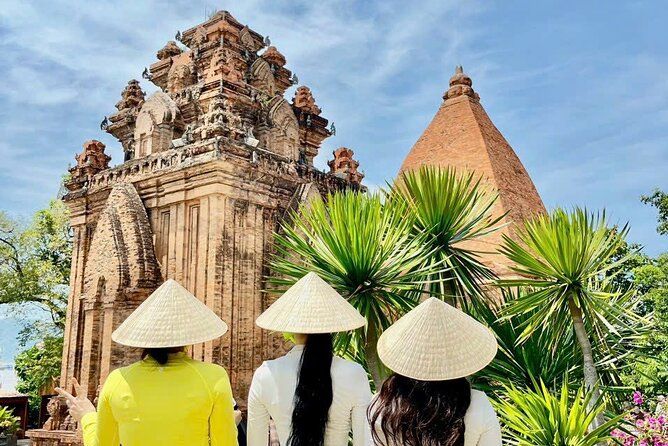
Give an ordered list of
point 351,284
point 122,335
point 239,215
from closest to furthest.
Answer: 1. point 122,335
2. point 351,284
3. point 239,215

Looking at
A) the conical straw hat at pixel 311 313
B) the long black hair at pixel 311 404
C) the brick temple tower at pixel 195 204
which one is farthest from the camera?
the brick temple tower at pixel 195 204

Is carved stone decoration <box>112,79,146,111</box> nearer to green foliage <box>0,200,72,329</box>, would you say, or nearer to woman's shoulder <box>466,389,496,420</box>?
green foliage <box>0,200,72,329</box>

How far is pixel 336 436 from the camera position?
108 inches

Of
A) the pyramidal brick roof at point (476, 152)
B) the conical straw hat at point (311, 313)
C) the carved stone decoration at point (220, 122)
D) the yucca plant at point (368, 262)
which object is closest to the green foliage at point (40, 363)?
the carved stone decoration at point (220, 122)

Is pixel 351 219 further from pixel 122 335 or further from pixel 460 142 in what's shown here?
pixel 460 142

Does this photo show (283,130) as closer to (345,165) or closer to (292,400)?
(345,165)

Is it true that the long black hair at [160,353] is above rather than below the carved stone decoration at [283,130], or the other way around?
below

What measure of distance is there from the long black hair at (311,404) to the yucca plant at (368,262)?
12.0 feet

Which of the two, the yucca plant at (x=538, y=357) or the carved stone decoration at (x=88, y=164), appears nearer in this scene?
the yucca plant at (x=538, y=357)

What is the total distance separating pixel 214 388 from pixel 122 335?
2.02ft

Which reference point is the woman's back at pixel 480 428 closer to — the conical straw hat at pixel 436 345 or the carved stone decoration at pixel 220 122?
the conical straw hat at pixel 436 345

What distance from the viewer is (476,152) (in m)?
13.2

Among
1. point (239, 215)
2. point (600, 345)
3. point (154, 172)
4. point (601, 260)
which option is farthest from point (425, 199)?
point (154, 172)

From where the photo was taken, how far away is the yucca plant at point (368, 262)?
6.51 meters
